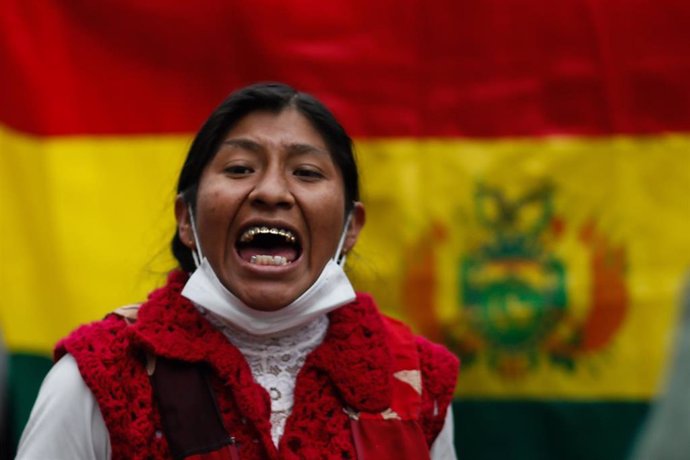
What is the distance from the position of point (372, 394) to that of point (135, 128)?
151cm

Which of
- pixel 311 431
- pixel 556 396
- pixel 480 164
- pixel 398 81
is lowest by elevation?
pixel 556 396

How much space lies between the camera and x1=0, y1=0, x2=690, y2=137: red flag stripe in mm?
3340

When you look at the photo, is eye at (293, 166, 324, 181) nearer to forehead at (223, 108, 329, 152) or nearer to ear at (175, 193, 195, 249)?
forehead at (223, 108, 329, 152)

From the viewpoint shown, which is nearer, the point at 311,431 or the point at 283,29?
the point at 311,431

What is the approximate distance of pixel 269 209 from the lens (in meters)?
2.15

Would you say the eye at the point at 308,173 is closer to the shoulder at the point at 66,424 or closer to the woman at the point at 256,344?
the woman at the point at 256,344

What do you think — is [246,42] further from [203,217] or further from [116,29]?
[203,217]

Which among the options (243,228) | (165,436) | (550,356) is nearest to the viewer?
(165,436)

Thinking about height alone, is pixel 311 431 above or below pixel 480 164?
below

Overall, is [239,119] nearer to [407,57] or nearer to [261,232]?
[261,232]

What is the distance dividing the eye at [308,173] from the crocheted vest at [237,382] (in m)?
0.26

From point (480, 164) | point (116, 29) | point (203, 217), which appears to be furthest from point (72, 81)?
point (203, 217)

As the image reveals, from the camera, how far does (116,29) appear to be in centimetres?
338

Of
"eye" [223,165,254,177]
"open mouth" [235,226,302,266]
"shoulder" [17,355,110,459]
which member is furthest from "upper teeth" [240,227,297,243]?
"shoulder" [17,355,110,459]
